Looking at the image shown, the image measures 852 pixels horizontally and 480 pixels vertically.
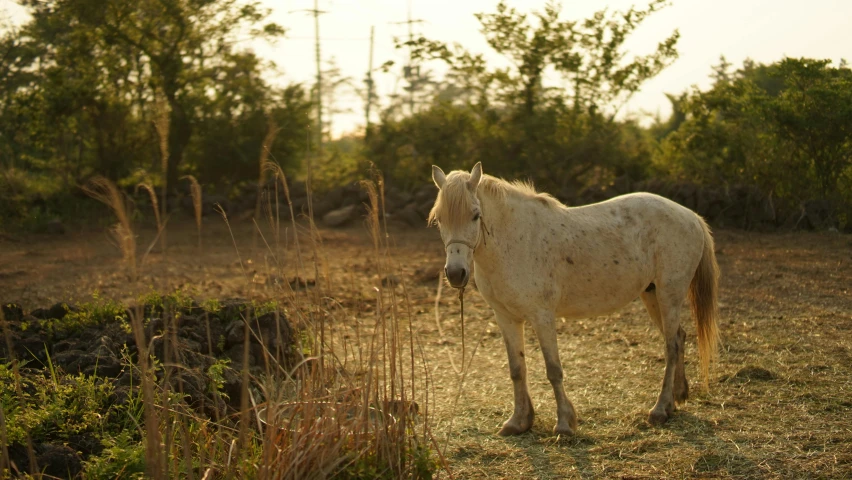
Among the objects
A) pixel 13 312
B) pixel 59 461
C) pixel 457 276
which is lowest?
pixel 59 461

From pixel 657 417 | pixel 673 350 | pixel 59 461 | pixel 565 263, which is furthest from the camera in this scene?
pixel 673 350

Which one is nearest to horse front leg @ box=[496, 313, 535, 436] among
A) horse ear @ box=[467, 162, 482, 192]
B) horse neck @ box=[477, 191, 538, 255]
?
horse neck @ box=[477, 191, 538, 255]

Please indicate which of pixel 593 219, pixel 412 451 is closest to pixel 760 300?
pixel 593 219

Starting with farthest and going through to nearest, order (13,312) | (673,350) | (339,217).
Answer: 1. (339,217)
2. (13,312)
3. (673,350)

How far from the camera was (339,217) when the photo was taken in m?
16.2

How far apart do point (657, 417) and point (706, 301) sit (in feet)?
3.71

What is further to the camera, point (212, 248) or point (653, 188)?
point (653, 188)

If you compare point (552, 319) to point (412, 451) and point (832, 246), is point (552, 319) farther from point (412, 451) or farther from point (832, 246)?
point (832, 246)

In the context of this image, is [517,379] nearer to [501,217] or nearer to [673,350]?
[501,217]

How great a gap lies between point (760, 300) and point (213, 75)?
12789 mm

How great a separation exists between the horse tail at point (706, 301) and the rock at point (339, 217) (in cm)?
1106

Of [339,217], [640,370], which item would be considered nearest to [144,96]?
[339,217]

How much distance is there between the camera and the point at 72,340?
5457mm

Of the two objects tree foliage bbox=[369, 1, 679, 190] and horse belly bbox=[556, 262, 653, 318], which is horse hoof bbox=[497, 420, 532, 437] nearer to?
horse belly bbox=[556, 262, 653, 318]
